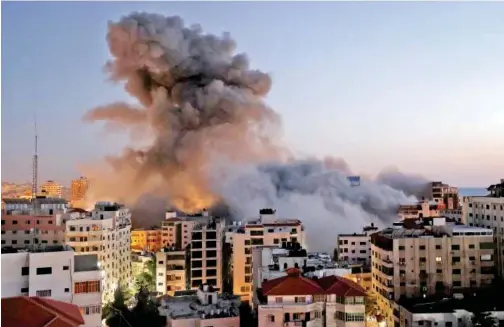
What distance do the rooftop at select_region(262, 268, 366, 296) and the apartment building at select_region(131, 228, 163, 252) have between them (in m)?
12.6

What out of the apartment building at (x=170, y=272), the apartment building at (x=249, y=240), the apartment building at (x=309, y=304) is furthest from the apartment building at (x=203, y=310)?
the apartment building at (x=170, y=272)

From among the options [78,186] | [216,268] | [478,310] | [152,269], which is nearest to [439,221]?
[478,310]

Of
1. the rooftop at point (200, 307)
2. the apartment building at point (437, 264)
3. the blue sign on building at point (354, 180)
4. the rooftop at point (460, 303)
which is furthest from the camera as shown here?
the blue sign on building at point (354, 180)

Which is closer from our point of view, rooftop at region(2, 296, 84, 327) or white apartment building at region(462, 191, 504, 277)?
rooftop at region(2, 296, 84, 327)

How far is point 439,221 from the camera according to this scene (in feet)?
47.8

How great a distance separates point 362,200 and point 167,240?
9902 mm

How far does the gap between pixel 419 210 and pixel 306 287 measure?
55.2 feet

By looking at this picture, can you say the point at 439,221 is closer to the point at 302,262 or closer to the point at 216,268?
the point at 302,262

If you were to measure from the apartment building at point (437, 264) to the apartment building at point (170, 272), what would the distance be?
20.8 ft

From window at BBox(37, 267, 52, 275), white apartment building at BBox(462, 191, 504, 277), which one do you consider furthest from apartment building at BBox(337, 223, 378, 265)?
window at BBox(37, 267, 52, 275)

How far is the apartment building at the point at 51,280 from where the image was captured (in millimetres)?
8672

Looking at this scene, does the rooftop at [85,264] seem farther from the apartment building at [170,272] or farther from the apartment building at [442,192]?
the apartment building at [442,192]

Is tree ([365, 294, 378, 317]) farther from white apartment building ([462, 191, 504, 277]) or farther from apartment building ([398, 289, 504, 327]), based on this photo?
white apartment building ([462, 191, 504, 277])

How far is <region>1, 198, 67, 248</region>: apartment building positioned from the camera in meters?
16.0
